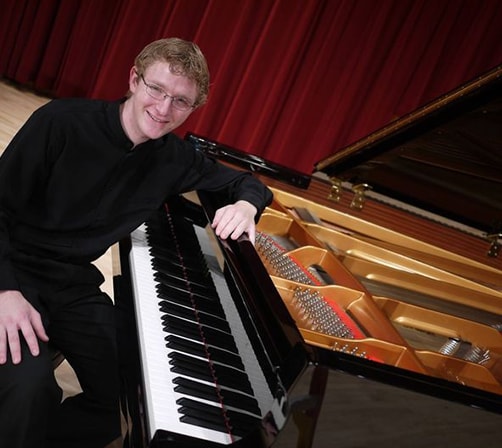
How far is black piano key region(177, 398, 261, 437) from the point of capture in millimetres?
1103

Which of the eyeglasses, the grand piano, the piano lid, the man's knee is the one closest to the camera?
the grand piano

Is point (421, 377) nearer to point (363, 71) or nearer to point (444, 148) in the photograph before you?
point (444, 148)

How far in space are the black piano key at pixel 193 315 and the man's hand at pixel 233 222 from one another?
0.72 feet

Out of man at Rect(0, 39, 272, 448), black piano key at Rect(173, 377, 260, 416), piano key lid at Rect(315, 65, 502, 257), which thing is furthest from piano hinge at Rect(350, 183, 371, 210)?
black piano key at Rect(173, 377, 260, 416)

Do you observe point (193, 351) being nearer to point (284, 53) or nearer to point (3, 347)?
point (3, 347)

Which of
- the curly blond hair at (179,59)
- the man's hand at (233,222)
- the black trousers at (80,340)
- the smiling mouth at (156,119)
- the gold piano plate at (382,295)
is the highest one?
the curly blond hair at (179,59)

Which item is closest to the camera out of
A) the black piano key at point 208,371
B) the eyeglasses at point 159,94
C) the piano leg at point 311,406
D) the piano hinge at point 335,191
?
the piano leg at point 311,406

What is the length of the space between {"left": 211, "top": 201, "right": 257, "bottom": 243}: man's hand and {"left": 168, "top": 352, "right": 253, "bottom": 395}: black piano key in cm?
39

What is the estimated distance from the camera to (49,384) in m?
1.36

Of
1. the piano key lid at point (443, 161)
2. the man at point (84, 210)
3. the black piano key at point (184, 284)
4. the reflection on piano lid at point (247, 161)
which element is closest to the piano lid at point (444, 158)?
the piano key lid at point (443, 161)

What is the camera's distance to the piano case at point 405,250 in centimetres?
145

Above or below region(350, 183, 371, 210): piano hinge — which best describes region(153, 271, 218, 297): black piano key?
below

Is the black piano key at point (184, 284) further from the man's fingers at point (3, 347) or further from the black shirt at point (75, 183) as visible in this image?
the man's fingers at point (3, 347)

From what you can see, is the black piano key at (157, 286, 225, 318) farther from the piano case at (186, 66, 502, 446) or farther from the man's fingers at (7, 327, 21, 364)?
the man's fingers at (7, 327, 21, 364)
